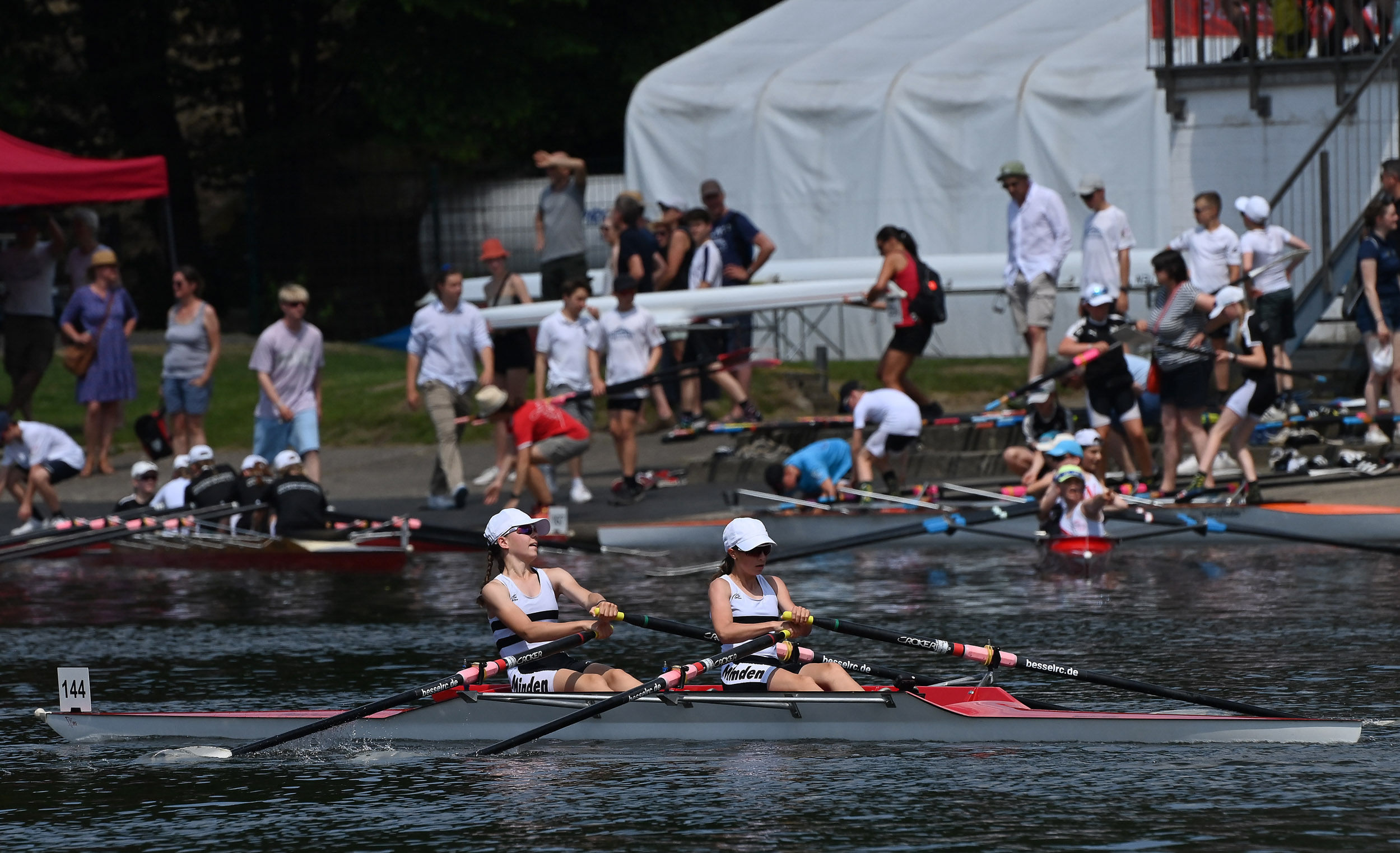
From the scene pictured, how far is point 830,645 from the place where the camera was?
11.6 meters

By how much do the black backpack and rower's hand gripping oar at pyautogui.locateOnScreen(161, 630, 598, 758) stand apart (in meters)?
8.01

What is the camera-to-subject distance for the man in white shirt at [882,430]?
1561cm

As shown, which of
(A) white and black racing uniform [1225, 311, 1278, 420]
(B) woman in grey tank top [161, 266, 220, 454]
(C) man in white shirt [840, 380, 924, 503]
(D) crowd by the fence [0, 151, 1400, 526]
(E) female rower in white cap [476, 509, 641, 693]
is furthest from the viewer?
(B) woman in grey tank top [161, 266, 220, 454]

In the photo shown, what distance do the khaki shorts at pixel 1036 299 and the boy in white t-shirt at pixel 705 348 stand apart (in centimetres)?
252

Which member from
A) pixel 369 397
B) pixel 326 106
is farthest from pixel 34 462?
pixel 326 106

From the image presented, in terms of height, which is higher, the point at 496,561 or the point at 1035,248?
the point at 1035,248

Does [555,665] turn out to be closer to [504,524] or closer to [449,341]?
[504,524]

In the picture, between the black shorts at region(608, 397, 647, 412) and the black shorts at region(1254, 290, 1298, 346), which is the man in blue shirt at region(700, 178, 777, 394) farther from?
the black shorts at region(1254, 290, 1298, 346)

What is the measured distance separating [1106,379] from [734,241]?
512 cm

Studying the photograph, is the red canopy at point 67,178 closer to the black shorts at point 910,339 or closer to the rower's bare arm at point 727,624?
the black shorts at point 910,339

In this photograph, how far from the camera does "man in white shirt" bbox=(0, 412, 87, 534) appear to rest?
16.0 m

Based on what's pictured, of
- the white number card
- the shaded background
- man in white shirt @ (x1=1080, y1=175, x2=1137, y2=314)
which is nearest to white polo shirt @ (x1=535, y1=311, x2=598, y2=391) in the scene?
man in white shirt @ (x1=1080, y1=175, x2=1137, y2=314)

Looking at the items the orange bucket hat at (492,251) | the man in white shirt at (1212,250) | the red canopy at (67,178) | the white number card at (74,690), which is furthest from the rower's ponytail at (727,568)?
the red canopy at (67,178)

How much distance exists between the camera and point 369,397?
21078 millimetres
